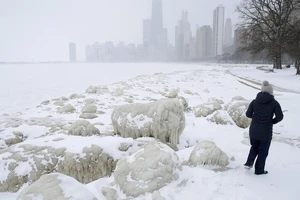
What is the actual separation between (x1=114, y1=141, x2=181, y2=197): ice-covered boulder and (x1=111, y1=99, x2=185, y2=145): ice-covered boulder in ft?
8.02

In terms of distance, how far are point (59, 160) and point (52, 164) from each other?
8.0 inches

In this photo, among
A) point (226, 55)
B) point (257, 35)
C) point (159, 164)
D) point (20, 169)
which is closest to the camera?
point (159, 164)

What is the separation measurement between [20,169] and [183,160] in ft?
14.5

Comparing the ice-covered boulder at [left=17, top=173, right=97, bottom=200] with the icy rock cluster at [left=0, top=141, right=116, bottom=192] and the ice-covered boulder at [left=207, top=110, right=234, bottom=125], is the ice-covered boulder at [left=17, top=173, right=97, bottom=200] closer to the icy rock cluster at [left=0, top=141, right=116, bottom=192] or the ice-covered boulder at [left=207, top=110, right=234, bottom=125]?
the icy rock cluster at [left=0, top=141, right=116, bottom=192]

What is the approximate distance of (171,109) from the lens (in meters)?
7.55

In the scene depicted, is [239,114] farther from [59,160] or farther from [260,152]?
[59,160]

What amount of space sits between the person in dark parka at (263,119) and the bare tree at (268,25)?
32742mm

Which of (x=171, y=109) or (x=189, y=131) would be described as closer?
(x=171, y=109)

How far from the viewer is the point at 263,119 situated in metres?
4.42

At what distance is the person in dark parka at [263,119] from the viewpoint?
4359 millimetres

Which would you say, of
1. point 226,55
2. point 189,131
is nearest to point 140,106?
point 189,131

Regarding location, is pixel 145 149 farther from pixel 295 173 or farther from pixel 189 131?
pixel 189 131

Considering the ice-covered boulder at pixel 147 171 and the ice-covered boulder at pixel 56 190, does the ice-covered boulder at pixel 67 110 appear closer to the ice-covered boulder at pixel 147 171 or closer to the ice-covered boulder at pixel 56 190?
the ice-covered boulder at pixel 147 171

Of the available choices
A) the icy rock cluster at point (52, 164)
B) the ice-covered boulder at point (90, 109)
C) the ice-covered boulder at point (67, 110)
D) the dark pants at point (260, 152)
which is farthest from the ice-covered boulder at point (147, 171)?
the ice-covered boulder at point (67, 110)
